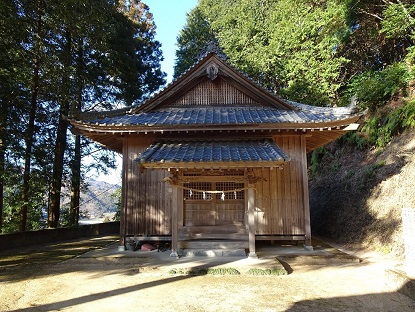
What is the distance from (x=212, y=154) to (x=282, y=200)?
10.1ft

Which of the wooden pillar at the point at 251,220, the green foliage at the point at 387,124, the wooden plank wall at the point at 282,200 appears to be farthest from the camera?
the green foliage at the point at 387,124

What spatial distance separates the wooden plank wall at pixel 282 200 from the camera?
925 centimetres

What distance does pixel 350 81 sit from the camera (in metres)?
17.2

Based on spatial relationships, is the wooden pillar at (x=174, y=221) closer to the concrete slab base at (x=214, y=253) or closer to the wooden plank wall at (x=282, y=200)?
the concrete slab base at (x=214, y=253)

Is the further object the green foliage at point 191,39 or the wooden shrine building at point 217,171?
the green foliage at point 191,39

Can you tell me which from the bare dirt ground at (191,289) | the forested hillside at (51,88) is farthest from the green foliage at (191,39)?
the bare dirt ground at (191,289)

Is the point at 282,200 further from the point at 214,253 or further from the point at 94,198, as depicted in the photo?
the point at 94,198

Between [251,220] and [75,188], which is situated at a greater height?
[75,188]

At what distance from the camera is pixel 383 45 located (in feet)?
53.1

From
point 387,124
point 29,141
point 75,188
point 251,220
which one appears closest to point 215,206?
point 251,220

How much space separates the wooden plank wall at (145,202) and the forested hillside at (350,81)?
269 inches

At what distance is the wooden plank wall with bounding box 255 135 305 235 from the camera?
9250 millimetres

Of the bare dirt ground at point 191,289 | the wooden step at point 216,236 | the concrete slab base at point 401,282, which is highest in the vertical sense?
the wooden step at point 216,236

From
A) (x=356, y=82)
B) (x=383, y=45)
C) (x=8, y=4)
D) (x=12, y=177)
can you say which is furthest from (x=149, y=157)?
(x=383, y=45)
